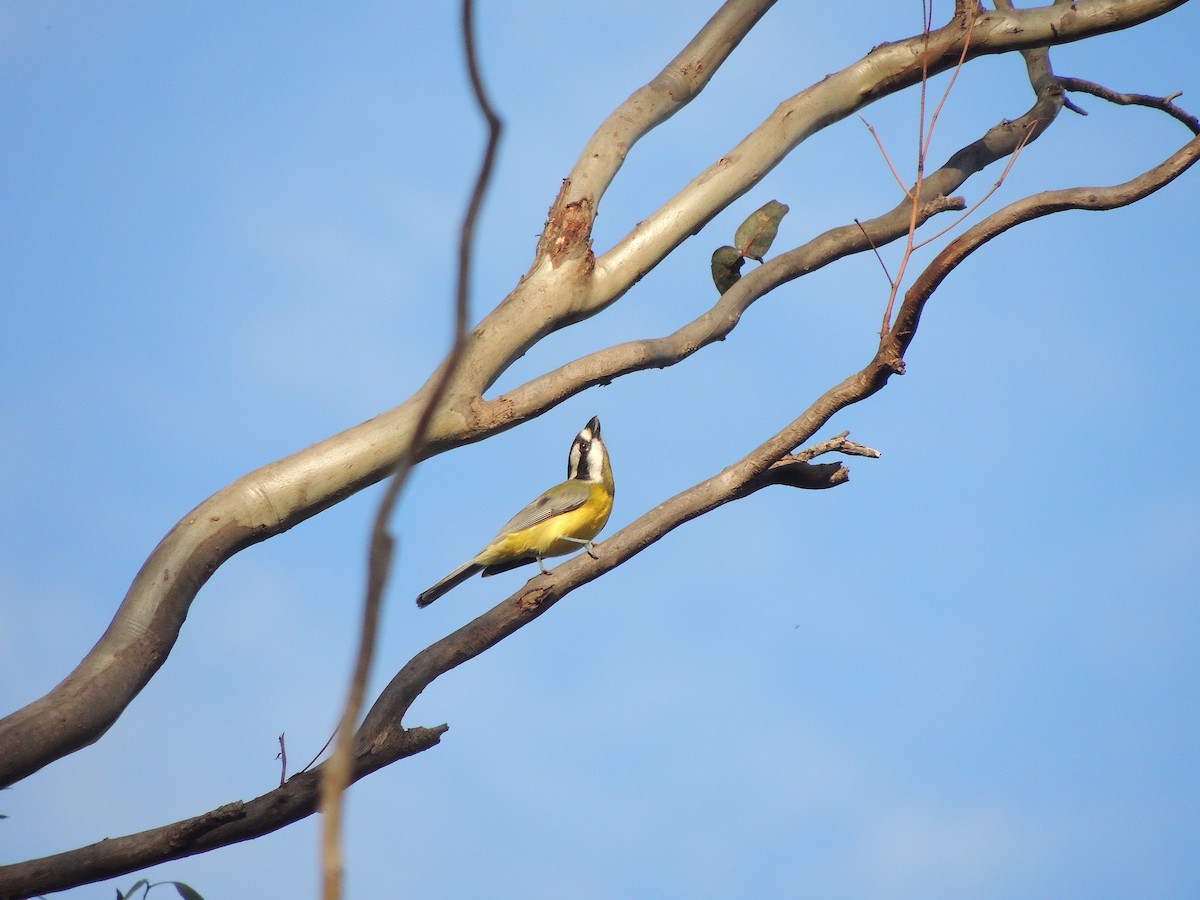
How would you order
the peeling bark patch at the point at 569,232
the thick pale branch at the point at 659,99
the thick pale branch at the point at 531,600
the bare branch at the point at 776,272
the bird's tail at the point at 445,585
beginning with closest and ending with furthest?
1. the thick pale branch at the point at 531,600
2. the bare branch at the point at 776,272
3. the peeling bark patch at the point at 569,232
4. the thick pale branch at the point at 659,99
5. the bird's tail at the point at 445,585

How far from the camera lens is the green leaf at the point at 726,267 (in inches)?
208

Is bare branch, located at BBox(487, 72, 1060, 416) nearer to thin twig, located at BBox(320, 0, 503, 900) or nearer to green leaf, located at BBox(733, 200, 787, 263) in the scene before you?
green leaf, located at BBox(733, 200, 787, 263)

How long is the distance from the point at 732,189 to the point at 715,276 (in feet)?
1.58

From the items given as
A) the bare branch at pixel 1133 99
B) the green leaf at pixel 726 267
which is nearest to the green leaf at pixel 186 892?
the green leaf at pixel 726 267

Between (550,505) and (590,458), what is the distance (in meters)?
1.30

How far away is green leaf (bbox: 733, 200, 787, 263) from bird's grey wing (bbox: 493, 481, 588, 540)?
2135 millimetres

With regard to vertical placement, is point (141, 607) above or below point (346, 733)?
above

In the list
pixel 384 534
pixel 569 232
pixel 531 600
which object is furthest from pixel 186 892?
pixel 384 534

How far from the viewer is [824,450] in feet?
14.0

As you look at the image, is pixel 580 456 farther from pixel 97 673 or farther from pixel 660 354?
pixel 97 673

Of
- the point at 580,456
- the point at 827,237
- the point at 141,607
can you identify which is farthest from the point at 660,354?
the point at 580,456

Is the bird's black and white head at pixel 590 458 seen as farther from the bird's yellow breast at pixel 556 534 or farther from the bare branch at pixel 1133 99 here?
the bare branch at pixel 1133 99

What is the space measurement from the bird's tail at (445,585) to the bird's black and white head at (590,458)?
156 cm

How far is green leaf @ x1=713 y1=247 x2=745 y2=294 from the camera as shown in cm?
528
